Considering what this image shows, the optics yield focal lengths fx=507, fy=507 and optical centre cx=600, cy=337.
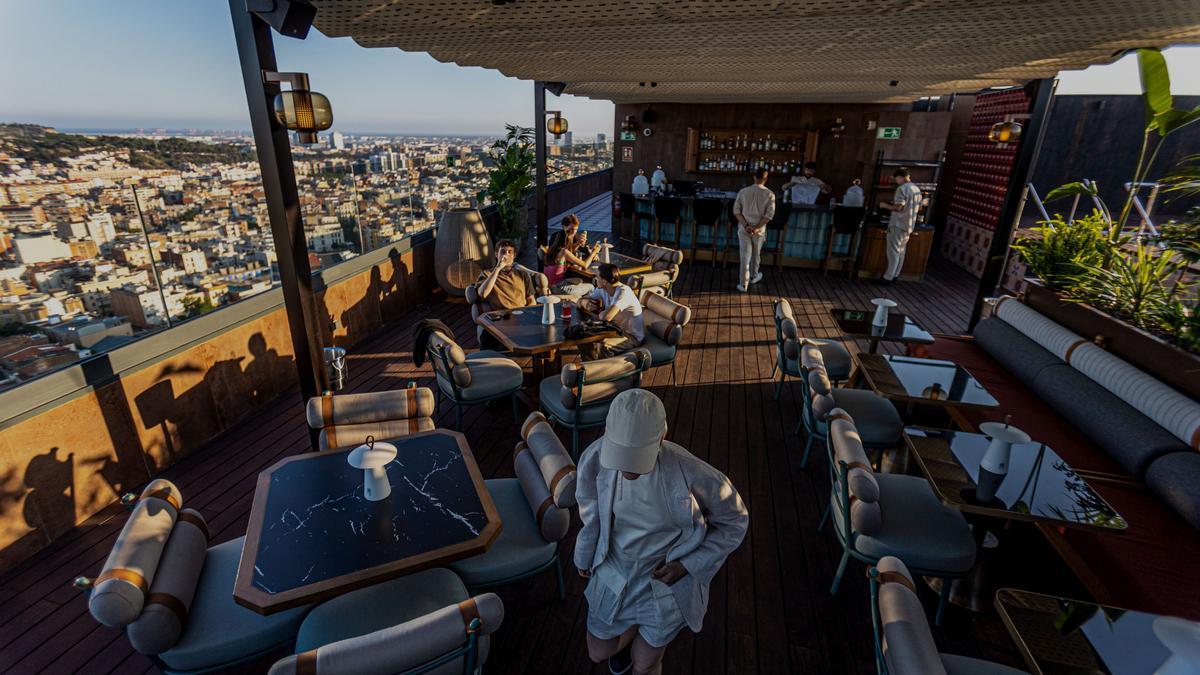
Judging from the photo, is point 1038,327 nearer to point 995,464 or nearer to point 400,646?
point 995,464

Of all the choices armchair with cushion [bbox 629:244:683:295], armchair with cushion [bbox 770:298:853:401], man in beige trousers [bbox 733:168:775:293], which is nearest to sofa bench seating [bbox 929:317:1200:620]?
armchair with cushion [bbox 770:298:853:401]

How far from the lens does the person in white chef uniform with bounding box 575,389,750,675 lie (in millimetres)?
1790

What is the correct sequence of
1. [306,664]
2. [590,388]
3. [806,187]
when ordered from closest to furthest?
[306,664] < [590,388] < [806,187]

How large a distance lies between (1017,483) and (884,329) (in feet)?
6.66

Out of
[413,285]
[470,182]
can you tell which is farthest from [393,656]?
[470,182]

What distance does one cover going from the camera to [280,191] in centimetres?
348

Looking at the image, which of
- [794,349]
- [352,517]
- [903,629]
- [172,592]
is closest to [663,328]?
[794,349]

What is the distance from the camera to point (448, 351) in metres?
3.78

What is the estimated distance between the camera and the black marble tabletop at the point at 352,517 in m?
2.03

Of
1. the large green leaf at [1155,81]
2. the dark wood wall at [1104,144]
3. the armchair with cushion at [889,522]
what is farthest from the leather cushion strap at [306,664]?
the dark wood wall at [1104,144]

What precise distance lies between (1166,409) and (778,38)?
3.45 meters

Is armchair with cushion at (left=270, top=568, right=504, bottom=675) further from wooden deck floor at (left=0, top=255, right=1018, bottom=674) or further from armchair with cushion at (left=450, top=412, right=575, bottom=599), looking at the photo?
wooden deck floor at (left=0, top=255, right=1018, bottom=674)

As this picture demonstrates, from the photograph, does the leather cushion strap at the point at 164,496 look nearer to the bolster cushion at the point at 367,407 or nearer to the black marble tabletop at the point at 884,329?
the bolster cushion at the point at 367,407

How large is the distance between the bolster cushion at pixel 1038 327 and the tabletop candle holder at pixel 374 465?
5.09 metres
